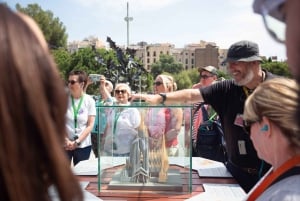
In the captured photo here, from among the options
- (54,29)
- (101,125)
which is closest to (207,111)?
(101,125)

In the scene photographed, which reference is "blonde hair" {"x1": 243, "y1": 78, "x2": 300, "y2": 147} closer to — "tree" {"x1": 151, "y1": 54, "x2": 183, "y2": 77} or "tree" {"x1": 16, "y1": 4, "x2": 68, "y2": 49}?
"tree" {"x1": 16, "y1": 4, "x2": 68, "y2": 49}

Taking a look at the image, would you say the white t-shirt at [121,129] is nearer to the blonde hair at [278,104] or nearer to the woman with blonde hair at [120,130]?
the woman with blonde hair at [120,130]

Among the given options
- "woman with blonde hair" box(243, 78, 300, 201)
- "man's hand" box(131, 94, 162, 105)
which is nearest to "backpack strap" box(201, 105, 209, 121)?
"man's hand" box(131, 94, 162, 105)

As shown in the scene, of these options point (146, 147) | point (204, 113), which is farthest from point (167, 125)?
A: point (204, 113)

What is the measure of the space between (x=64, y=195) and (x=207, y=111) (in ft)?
13.9

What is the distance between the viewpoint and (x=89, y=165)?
322 centimetres

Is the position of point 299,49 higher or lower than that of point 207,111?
higher

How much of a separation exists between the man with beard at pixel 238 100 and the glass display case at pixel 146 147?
19.4 inches

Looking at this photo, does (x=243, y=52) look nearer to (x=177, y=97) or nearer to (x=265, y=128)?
(x=177, y=97)

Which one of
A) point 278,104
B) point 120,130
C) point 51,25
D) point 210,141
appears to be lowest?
point 210,141

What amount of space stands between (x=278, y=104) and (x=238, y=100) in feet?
4.83

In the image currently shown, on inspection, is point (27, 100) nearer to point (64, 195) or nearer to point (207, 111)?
point (64, 195)

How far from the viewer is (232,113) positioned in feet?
10.1

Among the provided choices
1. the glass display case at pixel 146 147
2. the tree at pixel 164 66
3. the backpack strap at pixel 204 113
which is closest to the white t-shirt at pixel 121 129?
the glass display case at pixel 146 147
